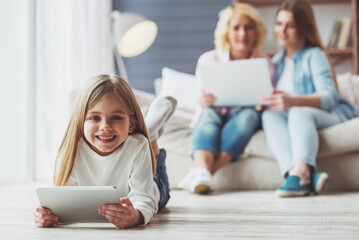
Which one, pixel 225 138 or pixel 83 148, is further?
pixel 225 138

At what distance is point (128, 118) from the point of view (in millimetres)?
1361

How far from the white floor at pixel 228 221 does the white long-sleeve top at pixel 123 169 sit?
0.11 metres

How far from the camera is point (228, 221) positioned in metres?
1.38

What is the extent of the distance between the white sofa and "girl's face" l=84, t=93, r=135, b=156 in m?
1.15

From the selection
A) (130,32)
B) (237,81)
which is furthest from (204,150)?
(130,32)

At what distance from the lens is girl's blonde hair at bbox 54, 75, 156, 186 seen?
1.35 metres

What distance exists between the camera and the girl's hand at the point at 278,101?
2309mm

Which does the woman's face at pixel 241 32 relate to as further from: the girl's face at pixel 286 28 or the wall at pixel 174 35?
the wall at pixel 174 35

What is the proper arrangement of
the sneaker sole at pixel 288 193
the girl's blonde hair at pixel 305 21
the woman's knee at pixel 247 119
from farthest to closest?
the girl's blonde hair at pixel 305 21 → the woman's knee at pixel 247 119 → the sneaker sole at pixel 288 193

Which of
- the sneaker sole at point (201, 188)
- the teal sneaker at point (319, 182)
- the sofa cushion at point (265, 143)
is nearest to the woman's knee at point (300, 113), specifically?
A: the sofa cushion at point (265, 143)

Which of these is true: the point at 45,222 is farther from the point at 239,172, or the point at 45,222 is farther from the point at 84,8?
the point at 84,8

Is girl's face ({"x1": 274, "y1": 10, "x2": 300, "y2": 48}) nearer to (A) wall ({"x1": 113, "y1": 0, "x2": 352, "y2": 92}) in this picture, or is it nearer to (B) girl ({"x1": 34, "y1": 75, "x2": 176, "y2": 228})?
(B) girl ({"x1": 34, "y1": 75, "x2": 176, "y2": 228})

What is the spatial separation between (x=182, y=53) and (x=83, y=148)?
2774 millimetres

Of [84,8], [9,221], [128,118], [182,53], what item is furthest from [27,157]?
[128,118]
